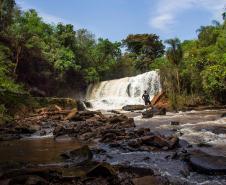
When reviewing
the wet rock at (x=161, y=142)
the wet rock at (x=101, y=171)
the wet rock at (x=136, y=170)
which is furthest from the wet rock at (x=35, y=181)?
the wet rock at (x=161, y=142)

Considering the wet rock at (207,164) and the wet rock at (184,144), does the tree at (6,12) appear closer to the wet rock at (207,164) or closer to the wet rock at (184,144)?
the wet rock at (184,144)

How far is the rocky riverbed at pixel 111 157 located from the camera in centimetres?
730

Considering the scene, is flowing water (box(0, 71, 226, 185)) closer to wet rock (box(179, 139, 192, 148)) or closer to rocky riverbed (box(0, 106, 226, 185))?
rocky riverbed (box(0, 106, 226, 185))

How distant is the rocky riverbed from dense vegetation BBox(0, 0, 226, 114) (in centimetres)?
982

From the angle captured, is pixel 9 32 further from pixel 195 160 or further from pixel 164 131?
pixel 195 160

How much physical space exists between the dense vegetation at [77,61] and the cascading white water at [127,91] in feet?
7.24

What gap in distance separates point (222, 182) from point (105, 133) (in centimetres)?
752

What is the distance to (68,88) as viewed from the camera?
46.4 m

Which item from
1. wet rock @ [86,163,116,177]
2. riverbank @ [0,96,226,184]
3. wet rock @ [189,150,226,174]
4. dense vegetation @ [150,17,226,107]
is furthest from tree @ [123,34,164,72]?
wet rock @ [86,163,116,177]

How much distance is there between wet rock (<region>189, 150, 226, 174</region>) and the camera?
301 inches

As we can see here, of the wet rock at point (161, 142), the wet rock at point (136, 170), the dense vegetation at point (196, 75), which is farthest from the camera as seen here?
the dense vegetation at point (196, 75)

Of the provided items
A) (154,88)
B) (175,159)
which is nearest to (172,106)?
(154,88)

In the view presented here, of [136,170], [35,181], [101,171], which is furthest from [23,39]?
[35,181]

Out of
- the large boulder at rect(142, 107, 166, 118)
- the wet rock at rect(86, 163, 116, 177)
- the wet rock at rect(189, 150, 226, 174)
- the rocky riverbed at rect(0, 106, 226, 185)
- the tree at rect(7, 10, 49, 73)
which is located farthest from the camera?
the tree at rect(7, 10, 49, 73)
